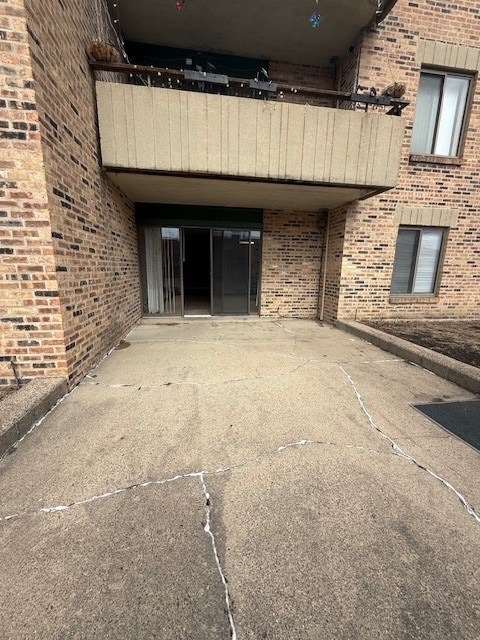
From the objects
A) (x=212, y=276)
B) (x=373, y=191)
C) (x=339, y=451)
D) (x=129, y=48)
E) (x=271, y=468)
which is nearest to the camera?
(x=271, y=468)

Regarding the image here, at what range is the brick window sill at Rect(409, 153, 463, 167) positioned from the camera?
6289 mm

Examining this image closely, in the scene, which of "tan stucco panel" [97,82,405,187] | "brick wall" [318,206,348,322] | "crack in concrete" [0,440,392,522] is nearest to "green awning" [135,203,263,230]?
"brick wall" [318,206,348,322]

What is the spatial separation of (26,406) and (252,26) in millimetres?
7848

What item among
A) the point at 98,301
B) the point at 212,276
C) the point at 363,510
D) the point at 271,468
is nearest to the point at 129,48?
the point at 212,276

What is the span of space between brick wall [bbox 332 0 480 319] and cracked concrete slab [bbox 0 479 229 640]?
6.06 meters

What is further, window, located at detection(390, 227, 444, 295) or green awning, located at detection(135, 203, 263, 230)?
green awning, located at detection(135, 203, 263, 230)

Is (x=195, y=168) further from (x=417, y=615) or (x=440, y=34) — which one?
(x=440, y=34)

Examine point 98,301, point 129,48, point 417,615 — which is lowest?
point 417,615

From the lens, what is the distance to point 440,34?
5.90m

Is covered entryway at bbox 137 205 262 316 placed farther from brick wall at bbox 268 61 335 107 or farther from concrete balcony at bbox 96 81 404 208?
brick wall at bbox 268 61 335 107

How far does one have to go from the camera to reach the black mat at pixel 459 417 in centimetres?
255

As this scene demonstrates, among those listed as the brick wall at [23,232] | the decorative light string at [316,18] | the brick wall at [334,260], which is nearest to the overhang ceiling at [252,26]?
Result: the decorative light string at [316,18]

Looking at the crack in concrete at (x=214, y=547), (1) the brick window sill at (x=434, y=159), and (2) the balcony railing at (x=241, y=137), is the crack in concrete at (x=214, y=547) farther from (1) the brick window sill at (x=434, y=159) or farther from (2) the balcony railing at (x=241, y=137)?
(1) the brick window sill at (x=434, y=159)

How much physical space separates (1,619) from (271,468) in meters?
1.51
